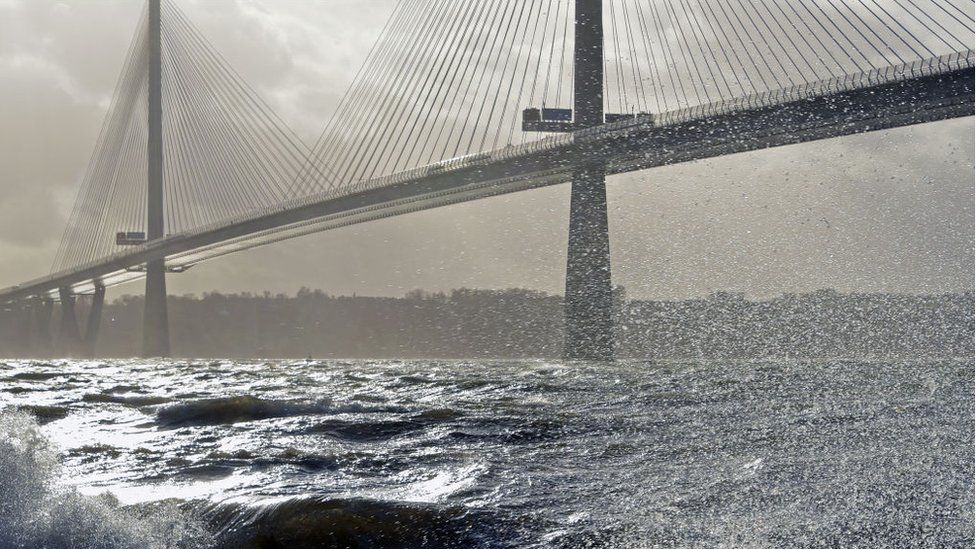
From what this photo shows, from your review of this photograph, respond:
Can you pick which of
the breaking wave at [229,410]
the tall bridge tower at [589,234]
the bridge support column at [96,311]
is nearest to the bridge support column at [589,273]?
the tall bridge tower at [589,234]

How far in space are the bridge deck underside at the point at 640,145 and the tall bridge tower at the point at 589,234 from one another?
871 mm

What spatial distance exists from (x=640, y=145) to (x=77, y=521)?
2246 centimetres

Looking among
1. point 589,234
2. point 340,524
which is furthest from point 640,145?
point 340,524

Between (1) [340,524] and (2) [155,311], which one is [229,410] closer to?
(1) [340,524]

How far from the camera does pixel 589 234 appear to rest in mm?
26438

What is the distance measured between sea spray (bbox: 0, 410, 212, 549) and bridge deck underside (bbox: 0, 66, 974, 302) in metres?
19.9

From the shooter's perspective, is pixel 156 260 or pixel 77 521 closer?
pixel 77 521

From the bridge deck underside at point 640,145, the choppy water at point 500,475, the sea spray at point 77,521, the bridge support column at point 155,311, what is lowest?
the choppy water at point 500,475

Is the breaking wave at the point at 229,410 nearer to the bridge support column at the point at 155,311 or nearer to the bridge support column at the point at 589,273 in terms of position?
the bridge support column at the point at 589,273

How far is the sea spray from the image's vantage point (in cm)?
327

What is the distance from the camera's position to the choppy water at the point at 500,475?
335 cm

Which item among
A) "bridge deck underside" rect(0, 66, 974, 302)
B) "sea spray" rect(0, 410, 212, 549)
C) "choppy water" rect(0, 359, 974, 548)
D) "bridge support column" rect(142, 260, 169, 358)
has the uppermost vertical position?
"bridge deck underside" rect(0, 66, 974, 302)

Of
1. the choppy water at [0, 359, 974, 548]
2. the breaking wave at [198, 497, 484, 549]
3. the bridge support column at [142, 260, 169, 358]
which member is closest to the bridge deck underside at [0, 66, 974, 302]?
the bridge support column at [142, 260, 169, 358]

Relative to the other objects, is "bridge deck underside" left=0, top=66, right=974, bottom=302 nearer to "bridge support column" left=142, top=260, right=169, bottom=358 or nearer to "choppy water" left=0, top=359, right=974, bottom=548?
"bridge support column" left=142, top=260, right=169, bottom=358
